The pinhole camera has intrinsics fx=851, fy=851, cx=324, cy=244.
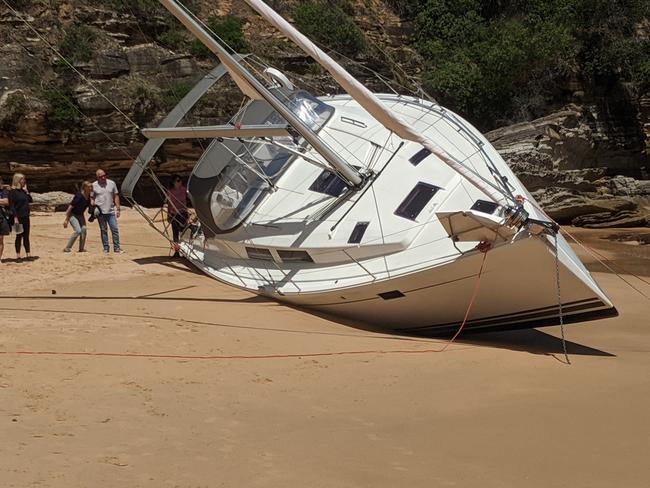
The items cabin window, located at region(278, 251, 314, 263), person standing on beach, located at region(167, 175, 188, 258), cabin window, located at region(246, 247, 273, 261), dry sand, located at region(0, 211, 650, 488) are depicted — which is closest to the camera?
dry sand, located at region(0, 211, 650, 488)

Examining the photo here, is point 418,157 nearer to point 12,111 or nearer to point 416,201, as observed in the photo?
point 416,201

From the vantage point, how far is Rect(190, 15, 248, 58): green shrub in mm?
26578

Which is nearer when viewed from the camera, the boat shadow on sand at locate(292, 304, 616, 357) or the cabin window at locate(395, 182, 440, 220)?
the boat shadow on sand at locate(292, 304, 616, 357)

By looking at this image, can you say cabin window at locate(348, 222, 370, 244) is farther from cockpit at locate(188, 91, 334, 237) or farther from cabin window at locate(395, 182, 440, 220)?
cockpit at locate(188, 91, 334, 237)

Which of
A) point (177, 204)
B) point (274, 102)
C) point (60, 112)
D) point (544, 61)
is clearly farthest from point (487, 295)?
point (544, 61)

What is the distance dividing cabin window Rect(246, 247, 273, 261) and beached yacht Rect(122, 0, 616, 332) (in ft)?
0.08

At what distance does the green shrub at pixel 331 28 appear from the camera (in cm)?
2898

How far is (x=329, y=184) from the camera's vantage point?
11609mm

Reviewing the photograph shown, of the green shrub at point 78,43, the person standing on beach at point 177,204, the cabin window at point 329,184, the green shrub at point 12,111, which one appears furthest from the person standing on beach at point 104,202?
the green shrub at point 78,43

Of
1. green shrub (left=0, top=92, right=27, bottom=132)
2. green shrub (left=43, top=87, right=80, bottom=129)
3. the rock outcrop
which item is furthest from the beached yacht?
green shrub (left=0, top=92, right=27, bottom=132)

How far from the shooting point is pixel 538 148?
72.1 feet

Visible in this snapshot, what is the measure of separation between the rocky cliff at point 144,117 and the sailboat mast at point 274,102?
1035 cm

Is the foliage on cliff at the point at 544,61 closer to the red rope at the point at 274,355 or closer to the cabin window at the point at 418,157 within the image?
the cabin window at the point at 418,157

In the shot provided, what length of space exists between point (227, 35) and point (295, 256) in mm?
17855
